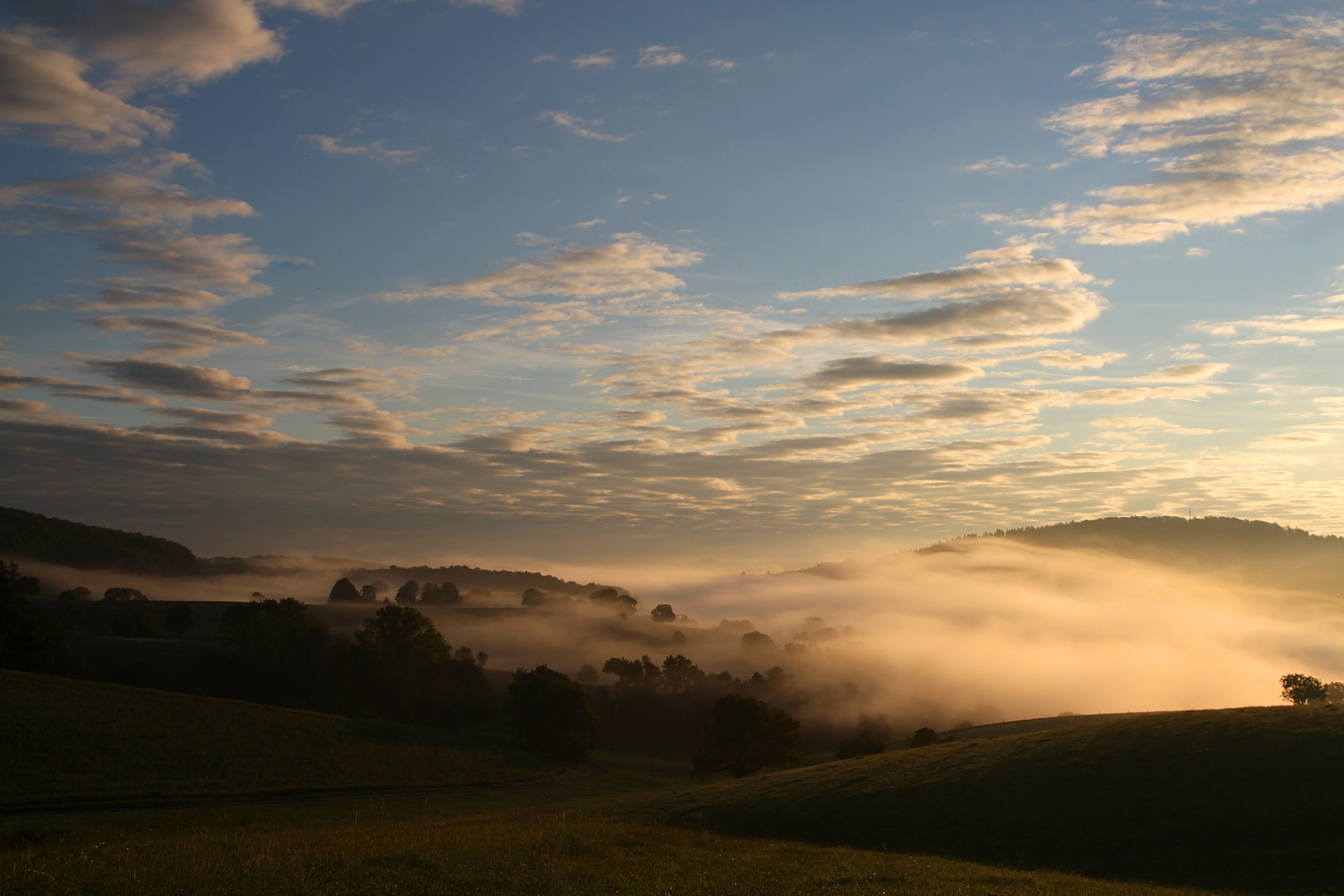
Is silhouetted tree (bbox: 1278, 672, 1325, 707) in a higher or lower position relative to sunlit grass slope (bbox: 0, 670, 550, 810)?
higher

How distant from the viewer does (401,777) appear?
6688 centimetres

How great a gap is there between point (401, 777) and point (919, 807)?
4705 centimetres

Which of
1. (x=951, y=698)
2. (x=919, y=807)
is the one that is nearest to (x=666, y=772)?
(x=919, y=807)

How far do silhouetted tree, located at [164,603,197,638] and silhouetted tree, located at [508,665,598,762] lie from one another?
3475 inches

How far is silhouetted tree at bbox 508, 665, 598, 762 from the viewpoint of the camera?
9650cm

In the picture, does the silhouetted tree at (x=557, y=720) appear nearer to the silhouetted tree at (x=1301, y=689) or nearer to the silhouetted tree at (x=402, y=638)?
the silhouetted tree at (x=402, y=638)

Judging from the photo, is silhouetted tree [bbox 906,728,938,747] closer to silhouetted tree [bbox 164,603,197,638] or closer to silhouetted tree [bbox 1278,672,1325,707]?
silhouetted tree [bbox 1278,672,1325,707]

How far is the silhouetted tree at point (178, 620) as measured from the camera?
152m

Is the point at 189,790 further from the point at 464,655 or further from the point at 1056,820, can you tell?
the point at 464,655

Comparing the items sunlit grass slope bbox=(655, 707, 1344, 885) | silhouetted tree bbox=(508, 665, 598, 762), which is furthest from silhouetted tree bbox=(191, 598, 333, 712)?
sunlit grass slope bbox=(655, 707, 1344, 885)

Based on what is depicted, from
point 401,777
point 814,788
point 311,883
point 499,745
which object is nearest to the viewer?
point 311,883

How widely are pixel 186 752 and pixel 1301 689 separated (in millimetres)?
109016

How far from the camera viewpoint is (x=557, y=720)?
319 feet

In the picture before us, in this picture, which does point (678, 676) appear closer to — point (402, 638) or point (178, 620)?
point (402, 638)
